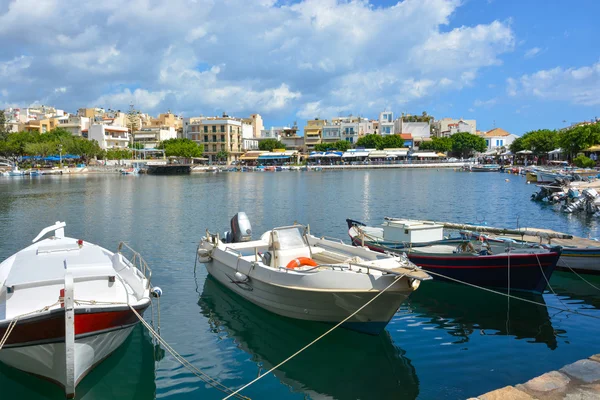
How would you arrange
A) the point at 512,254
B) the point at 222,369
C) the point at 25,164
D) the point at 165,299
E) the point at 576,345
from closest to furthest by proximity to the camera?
the point at 222,369, the point at 576,345, the point at 512,254, the point at 165,299, the point at 25,164

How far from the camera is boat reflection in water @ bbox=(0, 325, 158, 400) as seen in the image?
870cm

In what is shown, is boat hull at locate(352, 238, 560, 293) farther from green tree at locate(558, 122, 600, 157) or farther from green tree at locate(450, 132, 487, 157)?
green tree at locate(450, 132, 487, 157)

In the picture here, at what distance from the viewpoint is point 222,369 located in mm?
9914

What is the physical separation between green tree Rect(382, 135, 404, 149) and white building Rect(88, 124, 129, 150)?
241ft

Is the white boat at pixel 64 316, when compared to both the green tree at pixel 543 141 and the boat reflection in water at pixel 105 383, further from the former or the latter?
the green tree at pixel 543 141

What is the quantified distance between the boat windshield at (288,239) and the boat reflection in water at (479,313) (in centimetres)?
382

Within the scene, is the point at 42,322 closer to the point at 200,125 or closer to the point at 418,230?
the point at 418,230

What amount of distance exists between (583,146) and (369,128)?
74.6 meters

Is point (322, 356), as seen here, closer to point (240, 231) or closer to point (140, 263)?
point (240, 231)

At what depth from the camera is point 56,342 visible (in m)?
7.85

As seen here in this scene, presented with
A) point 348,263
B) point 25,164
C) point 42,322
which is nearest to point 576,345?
point 348,263

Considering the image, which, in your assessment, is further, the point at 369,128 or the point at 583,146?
the point at 369,128

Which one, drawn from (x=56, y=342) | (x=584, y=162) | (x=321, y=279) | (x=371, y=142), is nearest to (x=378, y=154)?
(x=371, y=142)

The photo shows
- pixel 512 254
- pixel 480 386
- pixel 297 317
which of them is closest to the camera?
pixel 480 386
